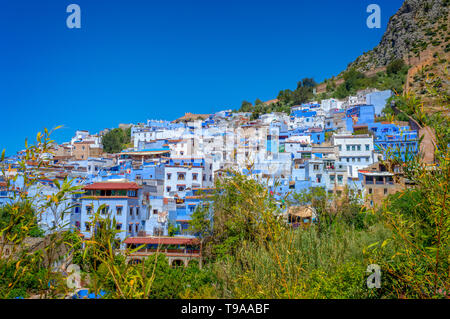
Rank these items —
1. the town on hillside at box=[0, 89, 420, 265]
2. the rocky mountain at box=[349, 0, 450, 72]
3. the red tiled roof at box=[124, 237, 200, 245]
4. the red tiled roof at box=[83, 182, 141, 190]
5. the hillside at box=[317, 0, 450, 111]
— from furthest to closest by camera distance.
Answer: the rocky mountain at box=[349, 0, 450, 72] → the hillside at box=[317, 0, 450, 111] → the red tiled roof at box=[83, 182, 141, 190] → the town on hillside at box=[0, 89, 420, 265] → the red tiled roof at box=[124, 237, 200, 245]

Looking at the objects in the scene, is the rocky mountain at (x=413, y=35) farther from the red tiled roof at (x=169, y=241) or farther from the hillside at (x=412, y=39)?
the red tiled roof at (x=169, y=241)

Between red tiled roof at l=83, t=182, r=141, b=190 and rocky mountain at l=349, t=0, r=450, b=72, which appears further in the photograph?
rocky mountain at l=349, t=0, r=450, b=72

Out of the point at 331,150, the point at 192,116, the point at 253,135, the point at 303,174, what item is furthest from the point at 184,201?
the point at 192,116

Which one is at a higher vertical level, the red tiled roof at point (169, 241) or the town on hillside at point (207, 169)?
the town on hillside at point (207, 169)

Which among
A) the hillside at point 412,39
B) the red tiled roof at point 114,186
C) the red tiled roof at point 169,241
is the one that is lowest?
the red tiled roof at point 169,241

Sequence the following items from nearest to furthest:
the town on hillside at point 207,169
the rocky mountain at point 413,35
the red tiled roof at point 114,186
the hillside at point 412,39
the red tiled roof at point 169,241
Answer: the red tiled roof at point 169,241 → the town on hillside at point 207,169 → the red tiled roof at point 114,186 → the hillside at point 412,39 → the rocky mountain at point 413,35

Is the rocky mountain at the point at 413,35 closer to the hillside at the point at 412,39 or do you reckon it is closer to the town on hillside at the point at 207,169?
the hillside at the point at 412,39

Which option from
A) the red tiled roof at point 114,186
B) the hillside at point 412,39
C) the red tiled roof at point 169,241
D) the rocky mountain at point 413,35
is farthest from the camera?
the rocky mountain at point 413,35

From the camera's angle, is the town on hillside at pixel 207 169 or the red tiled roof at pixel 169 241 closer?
the red tiled roof at pixel 169 241

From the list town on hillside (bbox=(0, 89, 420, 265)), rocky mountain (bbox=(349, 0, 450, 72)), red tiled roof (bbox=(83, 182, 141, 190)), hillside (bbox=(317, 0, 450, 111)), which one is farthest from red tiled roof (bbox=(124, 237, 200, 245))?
rocky mountain (bbox=(349, 0, 450, 72))

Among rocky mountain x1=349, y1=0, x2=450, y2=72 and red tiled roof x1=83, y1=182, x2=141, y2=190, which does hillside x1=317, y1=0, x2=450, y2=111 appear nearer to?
rocky mountain x1=349, y1=0, x2=450, y2=72

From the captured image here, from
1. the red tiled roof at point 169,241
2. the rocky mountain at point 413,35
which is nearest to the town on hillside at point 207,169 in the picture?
the red tiled roof at point 169,241

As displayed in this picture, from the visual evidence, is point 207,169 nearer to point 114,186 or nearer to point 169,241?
point 114,186

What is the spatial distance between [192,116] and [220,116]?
14.0 metres
